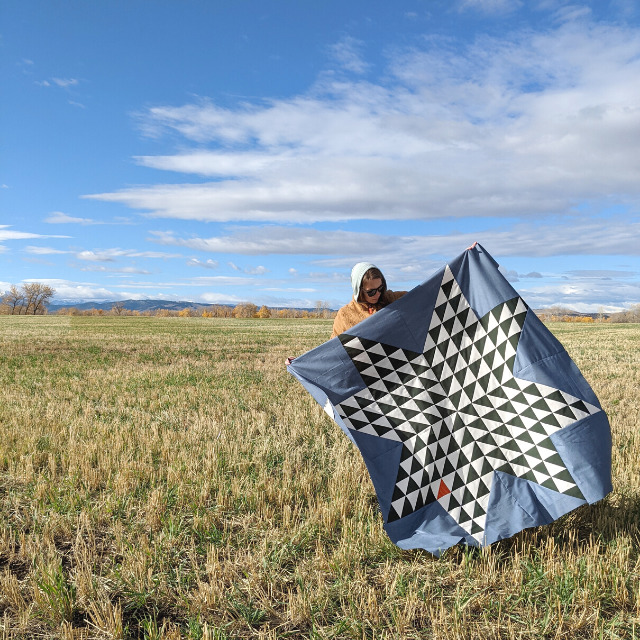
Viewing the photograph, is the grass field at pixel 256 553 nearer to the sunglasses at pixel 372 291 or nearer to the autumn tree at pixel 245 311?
the sunglasses at pixel 372 291

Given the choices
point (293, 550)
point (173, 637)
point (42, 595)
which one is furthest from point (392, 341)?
point (42, 595)

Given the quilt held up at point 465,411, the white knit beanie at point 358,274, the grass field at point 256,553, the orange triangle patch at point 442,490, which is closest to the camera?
the grass field at point 256,553

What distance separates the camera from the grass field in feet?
12.5

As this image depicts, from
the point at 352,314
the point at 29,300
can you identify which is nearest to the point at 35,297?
the point at 29,300

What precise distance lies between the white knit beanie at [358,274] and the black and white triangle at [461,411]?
3.05 feet

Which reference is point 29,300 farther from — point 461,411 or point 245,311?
point 461,411

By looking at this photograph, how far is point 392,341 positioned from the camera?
529 cm

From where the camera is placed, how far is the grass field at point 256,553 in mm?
3814

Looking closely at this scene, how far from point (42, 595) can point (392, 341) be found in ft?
12.6

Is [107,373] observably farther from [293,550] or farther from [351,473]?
[293,550]

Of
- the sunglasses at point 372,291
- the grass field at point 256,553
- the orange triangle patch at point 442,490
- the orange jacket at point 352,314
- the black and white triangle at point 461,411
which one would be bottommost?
the grass field at point 256,553

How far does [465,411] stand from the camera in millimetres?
4969

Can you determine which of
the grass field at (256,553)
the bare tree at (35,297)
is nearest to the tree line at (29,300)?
the bare tree at (35,297)

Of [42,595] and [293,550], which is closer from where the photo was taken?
[42,595]
